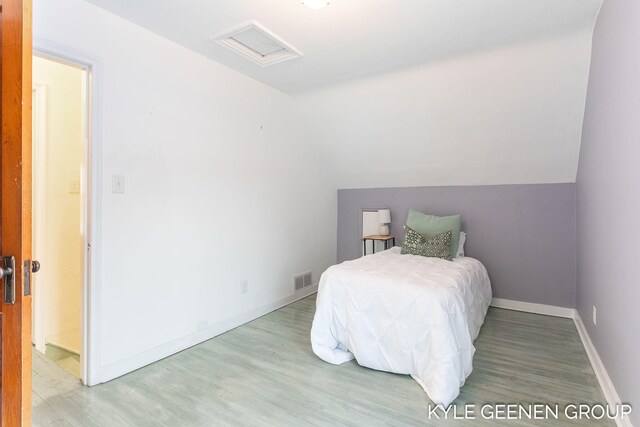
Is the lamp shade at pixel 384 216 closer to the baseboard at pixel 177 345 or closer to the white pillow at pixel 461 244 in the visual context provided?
the white pillow at pixel 461 244

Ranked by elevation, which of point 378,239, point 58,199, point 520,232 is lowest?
point 378,239

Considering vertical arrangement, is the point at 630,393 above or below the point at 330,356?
above

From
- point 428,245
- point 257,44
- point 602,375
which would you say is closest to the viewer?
point 602,375

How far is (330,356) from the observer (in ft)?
7.90

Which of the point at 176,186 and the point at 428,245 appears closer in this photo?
the point at 176,186

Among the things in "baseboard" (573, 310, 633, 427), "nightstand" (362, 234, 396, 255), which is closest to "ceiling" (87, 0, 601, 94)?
"nightstand" (362, 234, 396, 255)

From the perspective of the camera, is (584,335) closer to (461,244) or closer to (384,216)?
(461,244)

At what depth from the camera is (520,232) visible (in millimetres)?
3619

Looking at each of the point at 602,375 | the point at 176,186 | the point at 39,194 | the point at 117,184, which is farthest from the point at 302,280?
the point at 602,375

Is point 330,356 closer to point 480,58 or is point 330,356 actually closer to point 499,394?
point 499,394

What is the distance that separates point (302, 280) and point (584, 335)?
2.69 m

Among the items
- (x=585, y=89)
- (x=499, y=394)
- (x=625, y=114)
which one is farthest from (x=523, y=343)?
(x=585, y=89)

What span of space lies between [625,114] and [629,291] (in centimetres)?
82

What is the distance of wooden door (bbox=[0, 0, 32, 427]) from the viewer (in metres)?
0.98
